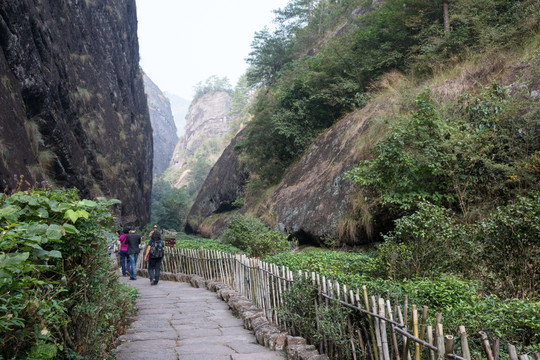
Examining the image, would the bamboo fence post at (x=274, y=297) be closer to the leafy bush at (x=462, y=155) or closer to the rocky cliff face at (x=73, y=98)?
the leafy bush at (x=462, y=155)

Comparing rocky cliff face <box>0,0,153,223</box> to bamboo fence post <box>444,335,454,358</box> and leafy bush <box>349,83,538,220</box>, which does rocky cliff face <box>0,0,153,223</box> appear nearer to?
leafy bush <box>349,83,538,220</box>

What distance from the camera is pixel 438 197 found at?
28.0 feet

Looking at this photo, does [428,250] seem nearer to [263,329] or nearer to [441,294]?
[441,294]

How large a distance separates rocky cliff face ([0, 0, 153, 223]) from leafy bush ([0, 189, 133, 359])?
359 inches

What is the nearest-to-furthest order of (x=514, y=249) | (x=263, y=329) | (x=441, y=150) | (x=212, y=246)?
1. (x=514, y=249)
2. (x=263, y=329)
3. (x=441, y=150)
4. (x=212, y=246)

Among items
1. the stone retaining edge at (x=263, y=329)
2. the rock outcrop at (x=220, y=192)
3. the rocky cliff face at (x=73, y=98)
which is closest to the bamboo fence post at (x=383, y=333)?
the stone retaining edge at (x=263, y=329)

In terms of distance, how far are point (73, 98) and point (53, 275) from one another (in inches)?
775

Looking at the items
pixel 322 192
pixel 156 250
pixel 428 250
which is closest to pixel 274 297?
pixel 428 250

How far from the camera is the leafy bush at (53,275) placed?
2.27 metres

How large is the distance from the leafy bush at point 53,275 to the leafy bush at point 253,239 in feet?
25.2

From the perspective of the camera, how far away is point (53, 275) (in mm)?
3090

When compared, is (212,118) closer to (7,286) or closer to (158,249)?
(158,249)

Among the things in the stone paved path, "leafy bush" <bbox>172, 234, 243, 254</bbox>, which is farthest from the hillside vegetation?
the stone paved path

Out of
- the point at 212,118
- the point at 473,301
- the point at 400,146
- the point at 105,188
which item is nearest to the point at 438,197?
the point at 400,146
